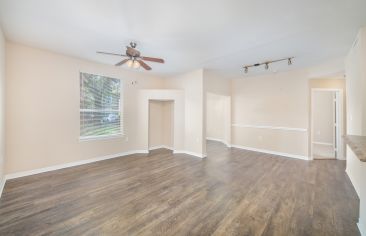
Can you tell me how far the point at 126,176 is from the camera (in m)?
3.56

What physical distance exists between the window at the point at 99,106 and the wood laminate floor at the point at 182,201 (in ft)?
3.39

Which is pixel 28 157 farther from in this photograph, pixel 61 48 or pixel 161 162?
pixel 161 162

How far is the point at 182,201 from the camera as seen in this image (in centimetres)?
256

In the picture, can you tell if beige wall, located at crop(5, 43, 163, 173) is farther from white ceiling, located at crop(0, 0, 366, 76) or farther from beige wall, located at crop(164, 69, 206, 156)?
beige wall, located at crop(164, 69, 206, 156)

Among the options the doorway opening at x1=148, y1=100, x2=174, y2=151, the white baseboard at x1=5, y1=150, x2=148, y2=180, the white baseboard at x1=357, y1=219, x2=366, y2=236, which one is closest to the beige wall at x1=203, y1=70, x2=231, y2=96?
the doorway opening at x1=148, y1=100, x2=174, y2=151

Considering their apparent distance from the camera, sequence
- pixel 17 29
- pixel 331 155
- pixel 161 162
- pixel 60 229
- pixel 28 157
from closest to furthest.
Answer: pixel 60 229 → pixel 17 29 → pixel 28 157 → pixel 161 162 → pixel 331 155

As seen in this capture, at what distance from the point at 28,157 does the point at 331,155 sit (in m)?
8.29

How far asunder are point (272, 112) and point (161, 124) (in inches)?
158

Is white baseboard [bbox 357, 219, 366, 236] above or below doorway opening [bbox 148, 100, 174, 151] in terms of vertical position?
below

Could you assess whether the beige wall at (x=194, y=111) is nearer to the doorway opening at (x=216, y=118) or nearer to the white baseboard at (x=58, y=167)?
the white baseboard at (x=58, y=167)

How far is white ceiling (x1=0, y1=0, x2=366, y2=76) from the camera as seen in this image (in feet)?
6.99

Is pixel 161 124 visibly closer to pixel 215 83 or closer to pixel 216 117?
pixel 215 83

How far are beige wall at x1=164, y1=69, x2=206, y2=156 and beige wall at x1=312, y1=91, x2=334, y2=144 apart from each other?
4.44 m

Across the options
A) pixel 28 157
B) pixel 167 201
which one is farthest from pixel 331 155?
pixel 28 157
